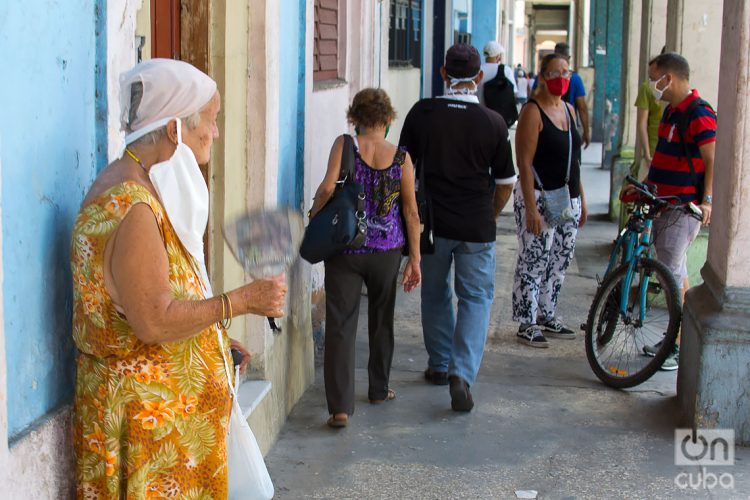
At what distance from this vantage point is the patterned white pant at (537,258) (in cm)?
687

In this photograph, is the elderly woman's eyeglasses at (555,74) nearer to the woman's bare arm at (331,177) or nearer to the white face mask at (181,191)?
the woman's bare arm at (331,177)

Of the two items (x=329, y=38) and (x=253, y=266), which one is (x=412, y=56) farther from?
(x=253, y=266)

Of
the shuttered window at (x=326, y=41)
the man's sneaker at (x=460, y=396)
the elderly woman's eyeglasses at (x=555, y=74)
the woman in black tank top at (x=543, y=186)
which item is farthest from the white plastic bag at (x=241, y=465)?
the shuttered window at (x=326, y=41)

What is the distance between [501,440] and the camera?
5246mm

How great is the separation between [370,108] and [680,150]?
84.7 inches

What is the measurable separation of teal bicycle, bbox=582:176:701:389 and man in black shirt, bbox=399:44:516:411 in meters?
0.85

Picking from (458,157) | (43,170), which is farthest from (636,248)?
(43,170)

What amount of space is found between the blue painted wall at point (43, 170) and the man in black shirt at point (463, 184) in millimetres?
2880

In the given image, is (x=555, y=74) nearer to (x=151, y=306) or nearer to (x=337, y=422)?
(x=337, y=422)

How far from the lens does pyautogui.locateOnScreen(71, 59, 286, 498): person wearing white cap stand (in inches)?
102

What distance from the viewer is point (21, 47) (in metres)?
2.53

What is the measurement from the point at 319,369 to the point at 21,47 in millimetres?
3988

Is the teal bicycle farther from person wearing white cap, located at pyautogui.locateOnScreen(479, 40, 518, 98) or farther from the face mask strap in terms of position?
person wearing white cap, located at pyautogui.locateOnScreen(479, 40, 518, 98)

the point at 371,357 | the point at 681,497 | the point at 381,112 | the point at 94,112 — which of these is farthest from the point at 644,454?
the point at 94,112
